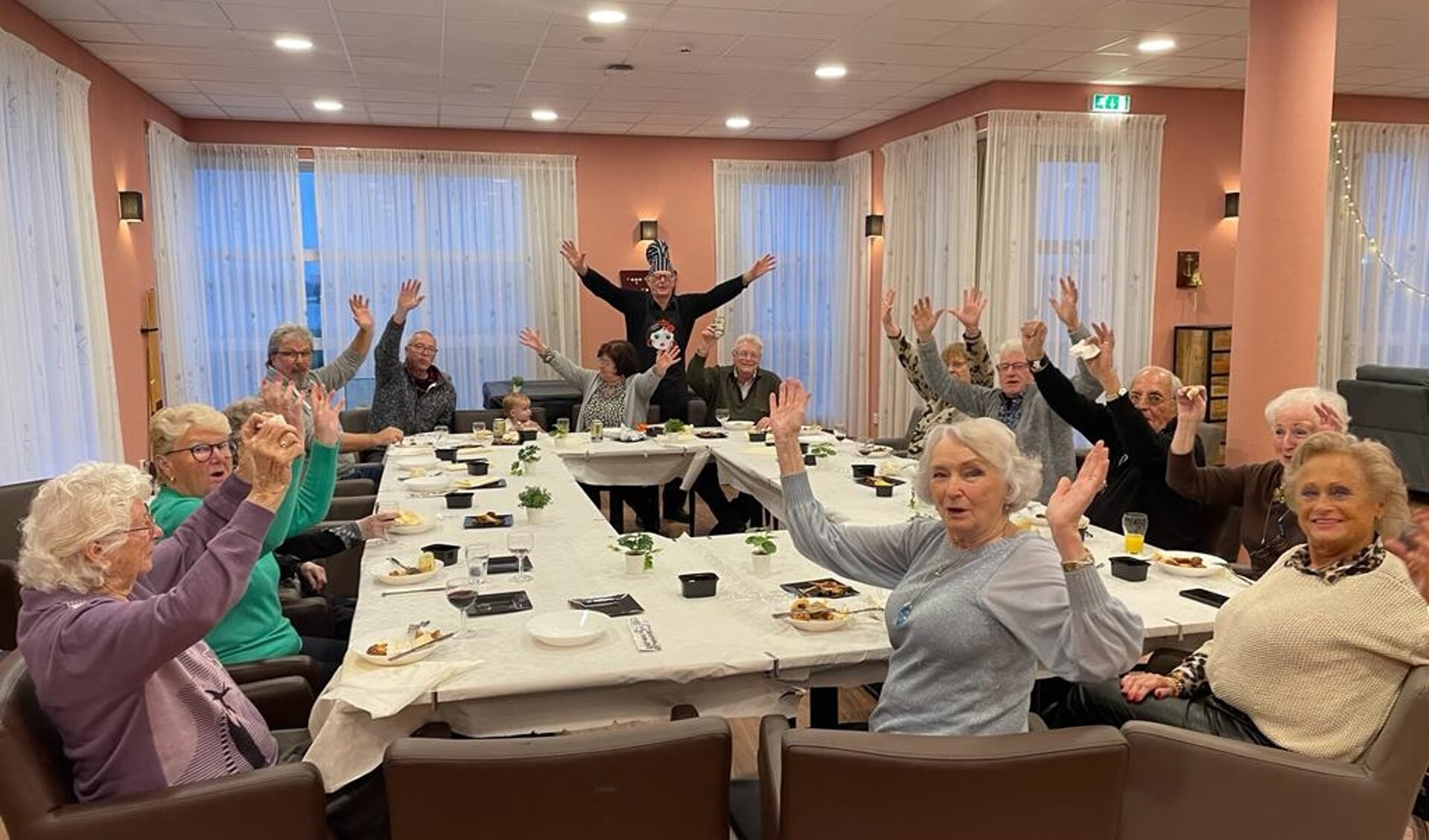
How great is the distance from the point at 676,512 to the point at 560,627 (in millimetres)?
4394

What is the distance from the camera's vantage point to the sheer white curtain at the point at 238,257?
28.9 feet

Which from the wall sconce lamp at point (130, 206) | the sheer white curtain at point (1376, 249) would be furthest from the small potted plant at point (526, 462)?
the sheer white curtain at point (1376, 249)

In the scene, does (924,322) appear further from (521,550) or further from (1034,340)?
(521,550)

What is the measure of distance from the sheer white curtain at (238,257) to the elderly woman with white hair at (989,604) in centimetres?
792

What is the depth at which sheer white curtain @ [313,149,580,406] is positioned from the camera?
9.20m

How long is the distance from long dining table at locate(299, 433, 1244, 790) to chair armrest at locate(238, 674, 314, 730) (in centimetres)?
19

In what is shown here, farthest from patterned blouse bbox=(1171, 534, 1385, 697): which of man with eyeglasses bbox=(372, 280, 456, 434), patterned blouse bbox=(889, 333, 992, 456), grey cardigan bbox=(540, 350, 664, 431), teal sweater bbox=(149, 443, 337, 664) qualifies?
man with eyeglasses bbox=(372, 280, 456, 434)

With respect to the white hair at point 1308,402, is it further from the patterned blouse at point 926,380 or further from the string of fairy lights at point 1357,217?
the string of fairy lights at point 1357,217

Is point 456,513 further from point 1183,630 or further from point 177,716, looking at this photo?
point 1183,630

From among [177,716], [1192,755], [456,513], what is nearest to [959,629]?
[1192,755]

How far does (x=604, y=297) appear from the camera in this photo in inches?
292

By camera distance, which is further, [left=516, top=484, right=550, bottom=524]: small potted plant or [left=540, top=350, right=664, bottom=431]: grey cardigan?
[left=540, top=350, right=664, bottom=431]: grey cardigan

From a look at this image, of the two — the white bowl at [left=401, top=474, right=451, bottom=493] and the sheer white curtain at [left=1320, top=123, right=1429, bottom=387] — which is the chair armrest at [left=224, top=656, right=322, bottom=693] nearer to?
the white bowl at [left=401, top=474, right=451, bottom=493]

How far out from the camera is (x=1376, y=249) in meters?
8.57
